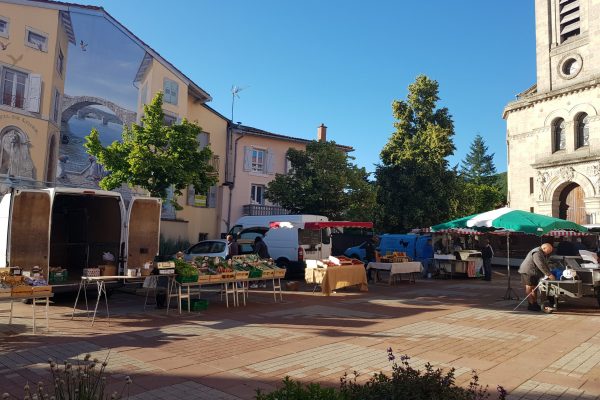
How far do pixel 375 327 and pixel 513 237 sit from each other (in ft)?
74.6

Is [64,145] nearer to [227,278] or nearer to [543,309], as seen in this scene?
[227,278]

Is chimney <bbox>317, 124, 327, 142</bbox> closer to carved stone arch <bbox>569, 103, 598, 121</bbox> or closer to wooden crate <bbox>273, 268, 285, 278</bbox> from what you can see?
carved stone arch <bbox>569, 103, 598, 121</bbox>

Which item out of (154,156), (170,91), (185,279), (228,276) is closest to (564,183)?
(170,91)

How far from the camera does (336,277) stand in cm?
1352

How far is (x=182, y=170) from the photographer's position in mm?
13906

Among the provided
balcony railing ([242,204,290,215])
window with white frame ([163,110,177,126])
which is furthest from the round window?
window with white frame ([163,110,177,126])

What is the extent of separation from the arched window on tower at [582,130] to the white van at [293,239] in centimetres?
1992

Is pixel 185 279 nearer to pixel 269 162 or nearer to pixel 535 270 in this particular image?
pixel 535 270

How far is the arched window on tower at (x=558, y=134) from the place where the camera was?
1143 inches

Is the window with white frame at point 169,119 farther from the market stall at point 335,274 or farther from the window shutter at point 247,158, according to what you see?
the market stall at point 335,274

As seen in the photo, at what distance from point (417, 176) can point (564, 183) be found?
941cm

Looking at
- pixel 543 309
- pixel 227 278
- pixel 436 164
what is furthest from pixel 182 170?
pixel 436 164

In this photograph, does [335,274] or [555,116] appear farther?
[555,116]

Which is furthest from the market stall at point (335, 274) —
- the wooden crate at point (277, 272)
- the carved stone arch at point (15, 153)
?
the carved stone arch at point (15, 153)
